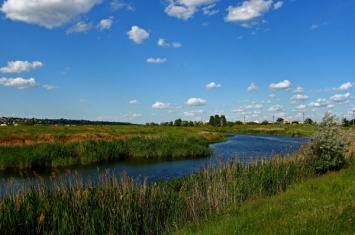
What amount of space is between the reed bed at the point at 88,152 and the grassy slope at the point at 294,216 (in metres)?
26.0

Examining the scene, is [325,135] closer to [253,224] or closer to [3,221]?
[253,224]

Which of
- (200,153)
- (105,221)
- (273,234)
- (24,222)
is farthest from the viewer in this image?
(200,153)

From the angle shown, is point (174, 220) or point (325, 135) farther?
point (325, 135)

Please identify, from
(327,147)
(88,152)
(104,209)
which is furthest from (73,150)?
(104,209)

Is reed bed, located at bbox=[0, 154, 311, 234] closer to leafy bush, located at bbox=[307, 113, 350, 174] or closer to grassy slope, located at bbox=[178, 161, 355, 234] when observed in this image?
grassy slope, located at bbox=[178, 161, 355, 234]

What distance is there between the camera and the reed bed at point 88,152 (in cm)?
3328

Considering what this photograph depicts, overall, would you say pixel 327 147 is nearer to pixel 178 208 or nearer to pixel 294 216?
pixel 178 208

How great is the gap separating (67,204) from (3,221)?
2010 mm

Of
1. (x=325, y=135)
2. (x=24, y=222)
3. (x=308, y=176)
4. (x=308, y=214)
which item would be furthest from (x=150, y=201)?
(x=325, y=135)

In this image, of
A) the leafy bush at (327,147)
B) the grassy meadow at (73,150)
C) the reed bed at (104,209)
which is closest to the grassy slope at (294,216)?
the reed bed at (104,209)

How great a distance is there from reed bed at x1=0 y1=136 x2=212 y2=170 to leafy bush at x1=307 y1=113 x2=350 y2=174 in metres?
22.9

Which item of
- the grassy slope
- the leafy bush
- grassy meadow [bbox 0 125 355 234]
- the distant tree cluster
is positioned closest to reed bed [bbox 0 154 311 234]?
grassy meadow [bbox 0 125 355 234]

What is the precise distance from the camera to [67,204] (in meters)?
11.4

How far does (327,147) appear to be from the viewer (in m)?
20.5
